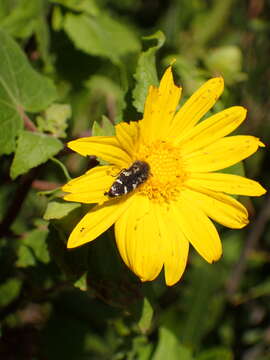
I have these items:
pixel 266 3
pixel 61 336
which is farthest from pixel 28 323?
pixel 266 3

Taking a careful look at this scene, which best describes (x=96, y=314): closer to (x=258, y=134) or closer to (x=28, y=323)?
(x=28, y=323)

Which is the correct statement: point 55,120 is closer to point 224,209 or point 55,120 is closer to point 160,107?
point 160,107

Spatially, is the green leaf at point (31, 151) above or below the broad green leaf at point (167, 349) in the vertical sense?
above

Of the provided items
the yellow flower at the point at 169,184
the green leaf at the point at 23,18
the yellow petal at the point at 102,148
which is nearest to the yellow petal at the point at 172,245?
the yellow flower at the point at 169,184

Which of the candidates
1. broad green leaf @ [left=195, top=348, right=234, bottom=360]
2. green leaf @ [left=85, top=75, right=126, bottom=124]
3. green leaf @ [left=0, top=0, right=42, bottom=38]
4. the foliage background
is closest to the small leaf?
Result: the foliage background

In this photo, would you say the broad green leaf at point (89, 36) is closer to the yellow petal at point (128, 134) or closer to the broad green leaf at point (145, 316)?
the yellow petal at point (128, 134)

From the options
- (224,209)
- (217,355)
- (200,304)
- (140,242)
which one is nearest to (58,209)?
(140,242)

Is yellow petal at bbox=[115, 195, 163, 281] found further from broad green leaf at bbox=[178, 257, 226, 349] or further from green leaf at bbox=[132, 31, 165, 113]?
broad green leaf at bbox=[178, 257, 226, 349]
